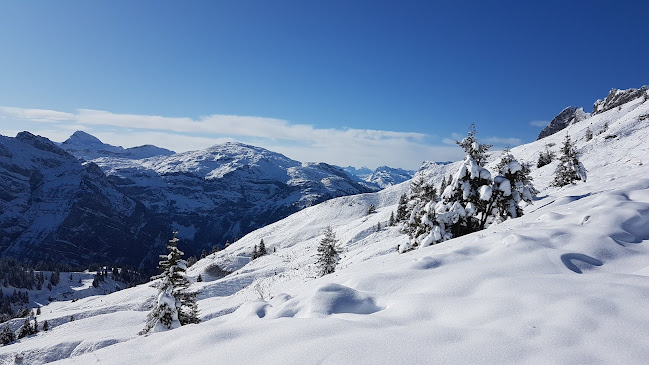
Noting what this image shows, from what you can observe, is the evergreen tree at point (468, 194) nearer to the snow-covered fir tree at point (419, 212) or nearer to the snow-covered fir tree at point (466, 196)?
the snow-covered fir tree at point (466, 196)

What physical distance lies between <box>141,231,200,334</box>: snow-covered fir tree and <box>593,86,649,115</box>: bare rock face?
586ft

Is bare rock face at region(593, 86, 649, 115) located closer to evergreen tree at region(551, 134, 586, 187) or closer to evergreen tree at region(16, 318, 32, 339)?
evergreen tree at region(551, 134, 586, 187)

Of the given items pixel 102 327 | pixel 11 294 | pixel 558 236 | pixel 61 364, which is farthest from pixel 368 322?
pixel 11 294

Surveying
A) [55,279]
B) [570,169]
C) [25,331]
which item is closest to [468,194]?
[570,169]

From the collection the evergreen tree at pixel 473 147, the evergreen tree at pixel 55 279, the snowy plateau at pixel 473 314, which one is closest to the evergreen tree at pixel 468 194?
the evergreen tree at pixel 473 147

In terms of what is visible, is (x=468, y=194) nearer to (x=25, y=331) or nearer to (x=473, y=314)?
(x=473, y=314)

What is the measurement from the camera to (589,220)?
957 cm

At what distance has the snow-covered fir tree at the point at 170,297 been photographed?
1602cm

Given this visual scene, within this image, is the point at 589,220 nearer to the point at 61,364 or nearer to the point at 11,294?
the point at 61,364

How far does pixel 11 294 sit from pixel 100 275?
29.9m

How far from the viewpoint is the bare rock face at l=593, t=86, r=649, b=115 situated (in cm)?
14162

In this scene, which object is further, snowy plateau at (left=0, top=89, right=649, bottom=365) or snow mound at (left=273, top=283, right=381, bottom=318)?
snow mound at (left=273, top=283, right=381, bottom=318)

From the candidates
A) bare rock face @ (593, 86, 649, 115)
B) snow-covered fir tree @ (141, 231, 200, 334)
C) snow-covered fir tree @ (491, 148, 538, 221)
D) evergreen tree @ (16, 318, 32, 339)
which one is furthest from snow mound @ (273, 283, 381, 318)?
bare rock face @ (593, 86, 649, 115)

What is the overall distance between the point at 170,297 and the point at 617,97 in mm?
210234
